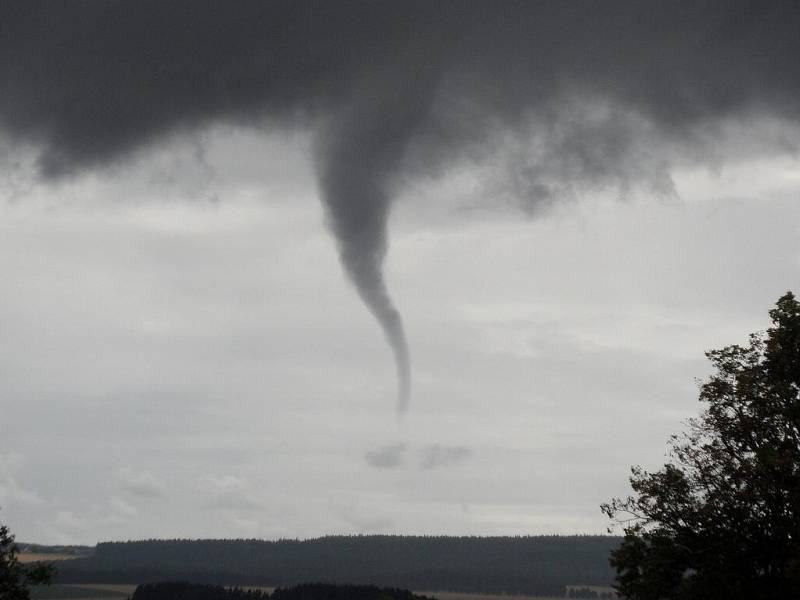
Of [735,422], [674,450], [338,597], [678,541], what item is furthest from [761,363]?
[338,597]

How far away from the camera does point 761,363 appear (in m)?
40.0

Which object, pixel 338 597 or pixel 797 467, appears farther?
pixel 338 597

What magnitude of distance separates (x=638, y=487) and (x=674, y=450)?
2392 millimetres

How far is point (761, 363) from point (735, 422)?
2.97 meters

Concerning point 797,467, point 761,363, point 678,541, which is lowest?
point 678,541

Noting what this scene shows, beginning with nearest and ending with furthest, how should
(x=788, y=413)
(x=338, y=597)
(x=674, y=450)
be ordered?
(x=788, y=413), (x=674, y=450), (x=338, y=597)

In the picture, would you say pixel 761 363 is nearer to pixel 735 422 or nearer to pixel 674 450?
pixel 735 422

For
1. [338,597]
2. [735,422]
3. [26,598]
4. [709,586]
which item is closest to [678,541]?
[709,586]

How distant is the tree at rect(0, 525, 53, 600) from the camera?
33.8 m

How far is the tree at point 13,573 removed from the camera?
33781mm

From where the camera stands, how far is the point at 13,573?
34000 mm

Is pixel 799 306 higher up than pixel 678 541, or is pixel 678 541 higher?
pixel 799 306

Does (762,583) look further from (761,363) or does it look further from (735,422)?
(761,363)

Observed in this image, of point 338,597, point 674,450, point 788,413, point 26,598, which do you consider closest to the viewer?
point 26,598
